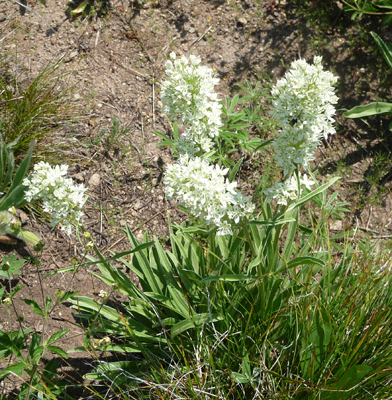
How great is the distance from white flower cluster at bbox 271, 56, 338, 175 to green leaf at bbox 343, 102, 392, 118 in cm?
194

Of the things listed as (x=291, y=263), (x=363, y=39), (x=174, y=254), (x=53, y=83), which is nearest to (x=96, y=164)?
(x=53, y=83)

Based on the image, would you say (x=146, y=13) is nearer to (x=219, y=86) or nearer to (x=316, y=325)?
(x=219, y=86)

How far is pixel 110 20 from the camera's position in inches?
184

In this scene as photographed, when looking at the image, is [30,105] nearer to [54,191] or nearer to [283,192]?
[54,191]

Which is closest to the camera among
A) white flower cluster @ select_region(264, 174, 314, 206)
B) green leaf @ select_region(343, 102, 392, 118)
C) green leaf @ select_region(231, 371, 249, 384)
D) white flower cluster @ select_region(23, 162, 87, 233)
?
white flower cluster @ select_region(23, 162, 87, 233)

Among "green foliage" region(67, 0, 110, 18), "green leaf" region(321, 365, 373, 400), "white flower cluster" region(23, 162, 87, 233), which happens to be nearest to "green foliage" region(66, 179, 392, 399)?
"green leaf" region(321, 365, 373, 400)

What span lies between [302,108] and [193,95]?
2.00 ft

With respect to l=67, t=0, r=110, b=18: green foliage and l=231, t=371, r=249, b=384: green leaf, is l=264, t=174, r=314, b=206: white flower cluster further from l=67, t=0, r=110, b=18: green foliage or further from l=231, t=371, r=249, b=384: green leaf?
l=67, t=0, r=110, b=18: green foliage

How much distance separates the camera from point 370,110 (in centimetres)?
407

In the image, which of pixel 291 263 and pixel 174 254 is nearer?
pixel 291 263

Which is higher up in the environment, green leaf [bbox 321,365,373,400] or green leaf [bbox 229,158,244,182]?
green leaf [bbox 229,158,244,182]

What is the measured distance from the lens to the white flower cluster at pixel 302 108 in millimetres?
2055

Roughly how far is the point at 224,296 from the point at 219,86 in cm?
264

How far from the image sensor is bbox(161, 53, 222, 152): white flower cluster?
220cm
